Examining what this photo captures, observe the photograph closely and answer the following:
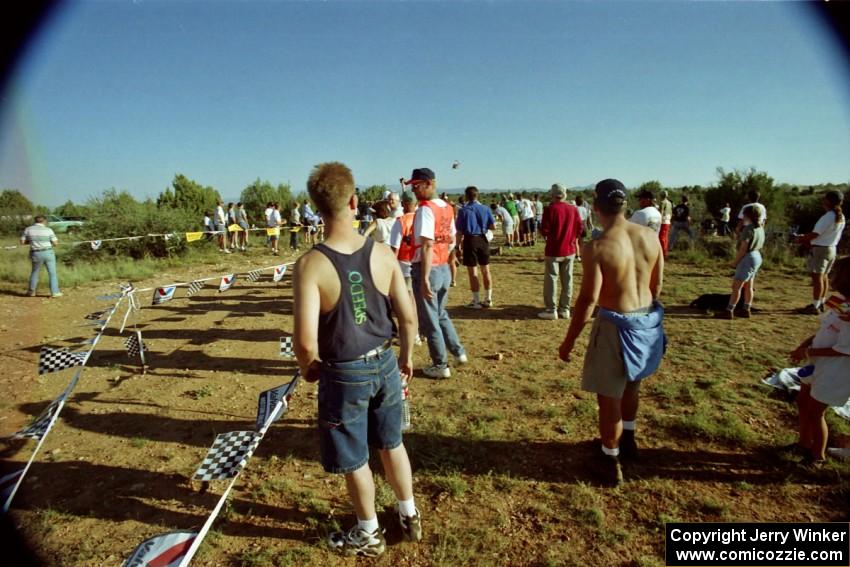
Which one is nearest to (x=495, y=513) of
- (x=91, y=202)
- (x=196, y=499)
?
(x=196, y=499)

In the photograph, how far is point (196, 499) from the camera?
124 inches

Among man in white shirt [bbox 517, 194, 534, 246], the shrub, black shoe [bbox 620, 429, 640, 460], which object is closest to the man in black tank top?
black shoe [bbox 620, 429, 640, 460]

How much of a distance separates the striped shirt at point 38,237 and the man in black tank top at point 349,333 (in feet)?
36.4

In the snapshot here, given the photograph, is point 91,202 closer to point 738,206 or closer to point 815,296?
point 815,296

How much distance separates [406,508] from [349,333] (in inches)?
49.6

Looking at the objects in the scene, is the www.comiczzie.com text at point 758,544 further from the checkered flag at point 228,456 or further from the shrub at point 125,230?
the shrub at point 125,230

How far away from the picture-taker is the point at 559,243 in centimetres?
668

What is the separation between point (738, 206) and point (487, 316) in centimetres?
2024

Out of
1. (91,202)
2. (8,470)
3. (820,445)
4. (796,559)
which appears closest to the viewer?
(796,559)

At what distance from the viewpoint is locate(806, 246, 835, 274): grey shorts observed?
6582 millimetres

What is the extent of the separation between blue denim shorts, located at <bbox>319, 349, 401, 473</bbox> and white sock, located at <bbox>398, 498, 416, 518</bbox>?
0.48 meters

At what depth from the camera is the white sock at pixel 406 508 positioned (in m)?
2.58

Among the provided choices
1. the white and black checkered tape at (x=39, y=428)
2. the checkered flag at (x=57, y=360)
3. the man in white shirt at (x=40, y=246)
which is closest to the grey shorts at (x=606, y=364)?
the white and black checkered tape at (x=39, y=428)

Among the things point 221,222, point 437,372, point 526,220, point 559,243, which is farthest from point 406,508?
point 221,222
